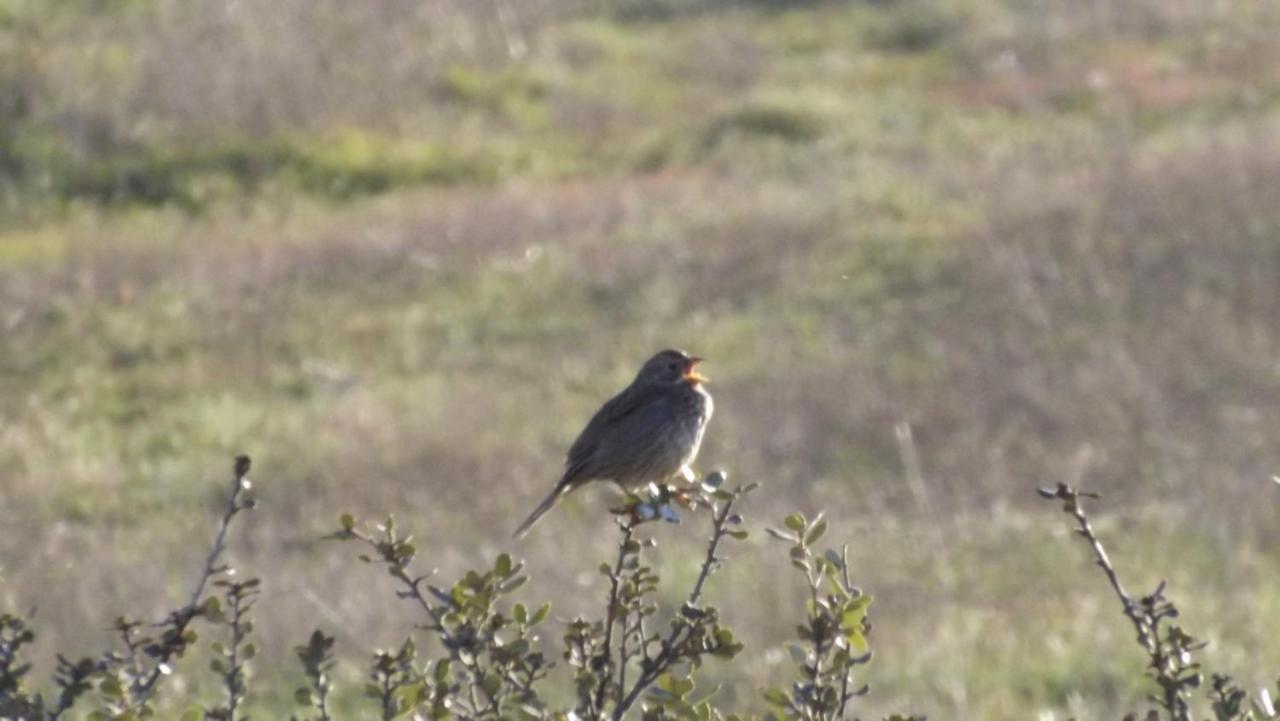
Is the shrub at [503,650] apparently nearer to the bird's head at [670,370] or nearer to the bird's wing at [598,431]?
the bird's wing at [598,431]

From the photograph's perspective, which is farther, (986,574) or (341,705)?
(986,574)

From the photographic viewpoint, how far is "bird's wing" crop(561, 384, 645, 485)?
20.4ft

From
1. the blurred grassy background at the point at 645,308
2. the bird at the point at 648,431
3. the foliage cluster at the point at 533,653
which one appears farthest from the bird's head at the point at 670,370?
the foliage cluster at the point at 533,653

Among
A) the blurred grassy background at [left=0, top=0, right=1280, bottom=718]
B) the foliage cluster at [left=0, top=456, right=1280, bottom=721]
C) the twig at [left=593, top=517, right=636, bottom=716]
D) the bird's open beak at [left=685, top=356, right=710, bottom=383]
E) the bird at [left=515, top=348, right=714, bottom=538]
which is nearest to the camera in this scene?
the foliage cluster at [left=0, top=456, right=1280, bottom=721]

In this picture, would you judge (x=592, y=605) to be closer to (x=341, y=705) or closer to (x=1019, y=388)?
(x=341, y=705)

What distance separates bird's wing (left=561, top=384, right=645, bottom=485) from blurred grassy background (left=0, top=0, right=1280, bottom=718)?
1.40m

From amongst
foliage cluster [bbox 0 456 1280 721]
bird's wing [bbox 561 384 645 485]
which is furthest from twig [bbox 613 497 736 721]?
bird's wing [bbox 561 384 645 485]

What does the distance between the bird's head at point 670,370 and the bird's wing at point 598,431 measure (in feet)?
0.17

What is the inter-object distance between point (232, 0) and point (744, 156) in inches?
227

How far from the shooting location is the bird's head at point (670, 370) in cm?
632

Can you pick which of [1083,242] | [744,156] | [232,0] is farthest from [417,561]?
[232,0]

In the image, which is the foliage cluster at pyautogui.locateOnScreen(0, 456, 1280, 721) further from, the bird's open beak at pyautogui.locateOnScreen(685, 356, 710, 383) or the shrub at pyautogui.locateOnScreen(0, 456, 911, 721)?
the bird's open beak at pyautogui.locateOnScreen(685, 356, 710, 383)

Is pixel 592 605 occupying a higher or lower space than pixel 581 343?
lower

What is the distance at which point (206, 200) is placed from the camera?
19.4m
